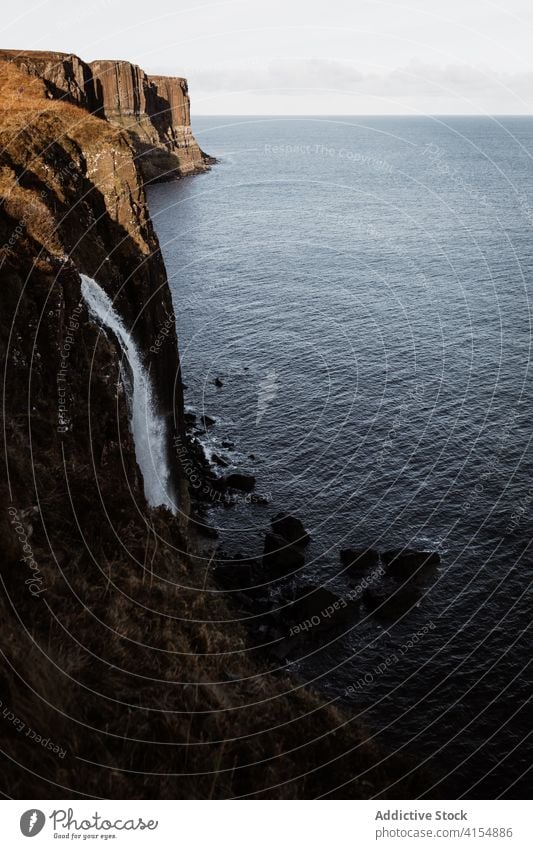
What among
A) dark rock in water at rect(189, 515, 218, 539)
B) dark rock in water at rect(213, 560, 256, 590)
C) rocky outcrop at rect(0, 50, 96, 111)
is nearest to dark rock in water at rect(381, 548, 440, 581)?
dark rock in water at rect(213, 560, 256, 590)

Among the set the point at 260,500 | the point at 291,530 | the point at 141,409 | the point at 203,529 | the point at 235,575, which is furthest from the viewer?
the point at 260,500

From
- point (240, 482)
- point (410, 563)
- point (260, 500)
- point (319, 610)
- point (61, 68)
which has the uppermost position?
point (61, 68)

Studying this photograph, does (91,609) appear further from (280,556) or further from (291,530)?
(291,530)

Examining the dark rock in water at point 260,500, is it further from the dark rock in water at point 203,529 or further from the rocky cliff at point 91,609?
the rocky cliff at point 91,609

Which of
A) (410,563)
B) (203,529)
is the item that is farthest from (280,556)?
(410,563)

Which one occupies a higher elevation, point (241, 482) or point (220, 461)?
point (220, 461)

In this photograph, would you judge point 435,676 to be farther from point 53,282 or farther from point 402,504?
point 53,282

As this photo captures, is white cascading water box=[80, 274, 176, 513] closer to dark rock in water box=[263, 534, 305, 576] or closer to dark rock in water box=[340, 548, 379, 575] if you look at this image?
dark rock in water box=[263, 534, 305, 576]
